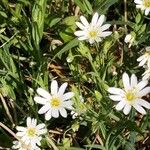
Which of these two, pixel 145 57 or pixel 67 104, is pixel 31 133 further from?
pixel 145 57

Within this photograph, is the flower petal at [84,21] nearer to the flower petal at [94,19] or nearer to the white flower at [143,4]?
the flower petal at [94,19]

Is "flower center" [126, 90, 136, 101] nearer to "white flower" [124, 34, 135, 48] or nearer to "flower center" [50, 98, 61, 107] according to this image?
"flower center" [50, 98, 61, 107]

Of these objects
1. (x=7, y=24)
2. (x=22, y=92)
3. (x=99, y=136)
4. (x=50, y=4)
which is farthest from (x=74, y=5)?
(x=99, y=136)

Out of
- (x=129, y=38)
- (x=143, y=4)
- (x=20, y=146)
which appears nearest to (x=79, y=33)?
(x=129, y=38)

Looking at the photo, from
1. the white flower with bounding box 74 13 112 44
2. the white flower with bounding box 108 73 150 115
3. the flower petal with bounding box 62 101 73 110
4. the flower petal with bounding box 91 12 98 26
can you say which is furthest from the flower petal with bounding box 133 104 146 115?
the flower petal with bounding box 91 12 98 26

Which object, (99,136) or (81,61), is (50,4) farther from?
(99,136)
